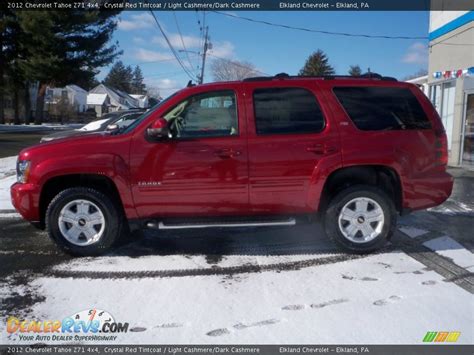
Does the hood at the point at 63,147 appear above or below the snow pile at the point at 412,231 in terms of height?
above

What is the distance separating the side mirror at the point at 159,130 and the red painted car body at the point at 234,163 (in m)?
0.09

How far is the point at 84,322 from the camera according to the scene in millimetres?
3402

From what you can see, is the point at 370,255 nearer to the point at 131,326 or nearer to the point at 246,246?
the point at 246,246

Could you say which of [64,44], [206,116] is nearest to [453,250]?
[206,116]

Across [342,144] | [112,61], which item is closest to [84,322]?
[342,144]

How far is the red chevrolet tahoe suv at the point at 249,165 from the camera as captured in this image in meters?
4.57

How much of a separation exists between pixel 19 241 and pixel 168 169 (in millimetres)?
2371

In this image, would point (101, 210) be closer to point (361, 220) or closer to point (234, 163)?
point (234, 163)

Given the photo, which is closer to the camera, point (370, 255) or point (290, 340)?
point (290, 340)

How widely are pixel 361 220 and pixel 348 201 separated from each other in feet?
0.90

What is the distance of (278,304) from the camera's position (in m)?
3.64

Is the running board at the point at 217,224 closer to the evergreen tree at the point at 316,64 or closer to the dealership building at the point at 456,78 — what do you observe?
the dealership building at the point at 456,78
